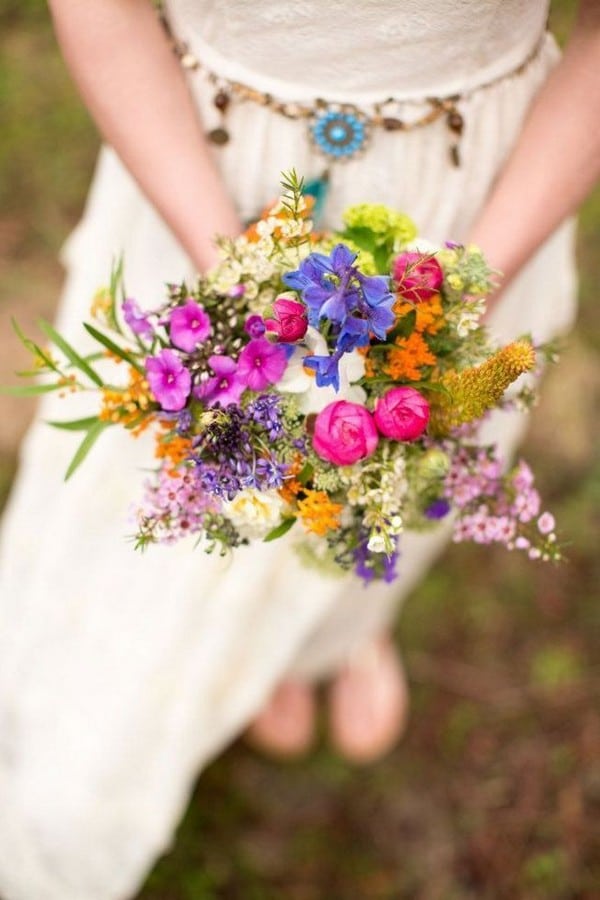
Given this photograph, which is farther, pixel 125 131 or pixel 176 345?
pixel 125 131

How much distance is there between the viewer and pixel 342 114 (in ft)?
4.15

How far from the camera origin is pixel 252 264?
1.04 m

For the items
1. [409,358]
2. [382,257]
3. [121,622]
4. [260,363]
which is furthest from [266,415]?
[121,622]

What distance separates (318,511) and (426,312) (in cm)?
24

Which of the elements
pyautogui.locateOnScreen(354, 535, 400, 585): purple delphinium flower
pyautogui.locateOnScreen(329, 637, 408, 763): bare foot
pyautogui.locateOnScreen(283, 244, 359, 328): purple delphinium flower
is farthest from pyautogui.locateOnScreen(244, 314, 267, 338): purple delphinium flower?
pyautogui.locateOnScreen(329, 637, 408, 763): bare foot

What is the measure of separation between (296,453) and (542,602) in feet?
5.52

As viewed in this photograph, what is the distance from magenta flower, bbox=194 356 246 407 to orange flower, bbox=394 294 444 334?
176 mm

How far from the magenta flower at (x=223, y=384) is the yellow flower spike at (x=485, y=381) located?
21 cm

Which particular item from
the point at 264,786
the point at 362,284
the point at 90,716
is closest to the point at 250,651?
the point at 90,716

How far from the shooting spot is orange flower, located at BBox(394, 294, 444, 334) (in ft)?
3.16

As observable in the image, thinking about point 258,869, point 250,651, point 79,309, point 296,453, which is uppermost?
point 296,453

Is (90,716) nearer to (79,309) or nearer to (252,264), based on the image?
(79,309)

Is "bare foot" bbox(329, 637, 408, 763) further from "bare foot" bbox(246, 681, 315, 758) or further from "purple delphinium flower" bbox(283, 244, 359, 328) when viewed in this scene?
"purple delphinium flower" bbox(283, 244, 359, 328)

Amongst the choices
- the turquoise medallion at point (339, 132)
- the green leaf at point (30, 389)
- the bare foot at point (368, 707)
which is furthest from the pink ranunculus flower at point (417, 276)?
the bare foot at point (368, 707)
